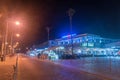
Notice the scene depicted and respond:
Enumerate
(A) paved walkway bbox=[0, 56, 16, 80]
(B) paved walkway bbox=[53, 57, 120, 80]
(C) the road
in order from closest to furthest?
1. (C) the road
2. (A) paved walkway bbox=[0, 56, 16, 80]
3. (B) paved walkway bbox=[53, 57, 120, 80]

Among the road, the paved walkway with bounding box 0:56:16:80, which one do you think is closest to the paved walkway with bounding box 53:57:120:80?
the road

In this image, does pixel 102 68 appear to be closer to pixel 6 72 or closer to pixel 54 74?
pixel 54 74

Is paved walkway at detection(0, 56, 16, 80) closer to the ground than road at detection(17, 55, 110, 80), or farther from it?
farther from it

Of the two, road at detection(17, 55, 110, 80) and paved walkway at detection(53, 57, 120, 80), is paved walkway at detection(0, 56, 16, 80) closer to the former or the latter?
road at detection(17, 55, 110, 80)

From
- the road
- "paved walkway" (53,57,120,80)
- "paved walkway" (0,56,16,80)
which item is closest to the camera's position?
the road

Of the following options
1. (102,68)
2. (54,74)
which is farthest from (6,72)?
(102,68)

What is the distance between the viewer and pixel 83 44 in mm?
88625

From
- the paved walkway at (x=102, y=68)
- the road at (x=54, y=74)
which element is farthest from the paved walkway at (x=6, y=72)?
the paved walkway at (x=102, y=68)

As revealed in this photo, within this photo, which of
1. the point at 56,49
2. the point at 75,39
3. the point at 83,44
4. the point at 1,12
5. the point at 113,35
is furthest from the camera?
the point at 113,35

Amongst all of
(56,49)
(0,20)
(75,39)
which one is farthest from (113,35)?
(0,20)

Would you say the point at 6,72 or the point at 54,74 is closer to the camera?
the point at 54,74

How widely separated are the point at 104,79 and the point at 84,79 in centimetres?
128

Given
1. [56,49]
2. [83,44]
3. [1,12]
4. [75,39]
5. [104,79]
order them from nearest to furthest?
[104,79] < [1,12] < [56,49] < [83,44] < [75,39]

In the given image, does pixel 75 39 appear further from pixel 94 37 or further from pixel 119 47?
pixel 119 47
